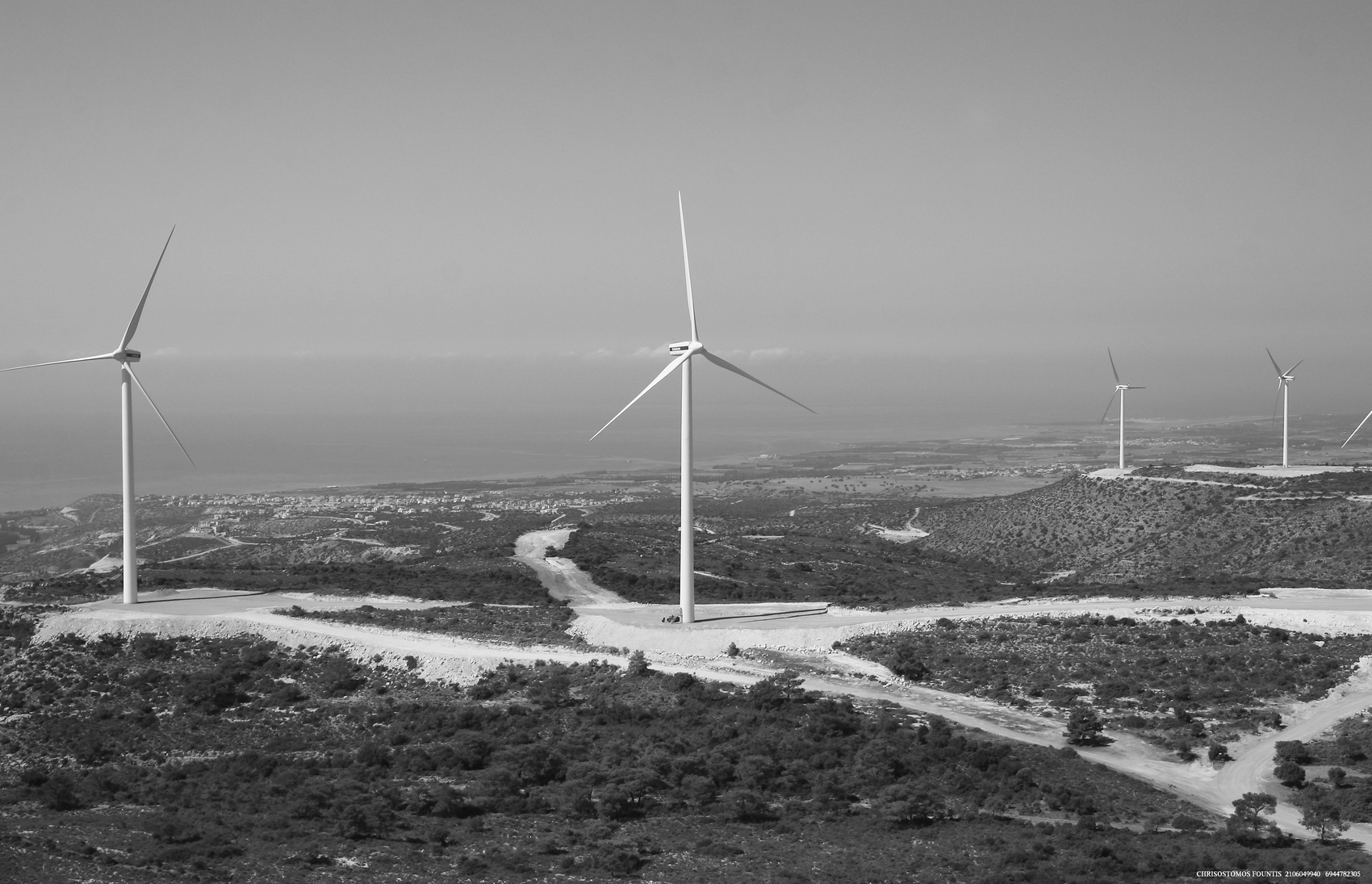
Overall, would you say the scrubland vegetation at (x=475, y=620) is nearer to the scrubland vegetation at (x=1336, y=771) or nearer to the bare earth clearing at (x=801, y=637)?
the bare earth clearing at (x=801, y=637)

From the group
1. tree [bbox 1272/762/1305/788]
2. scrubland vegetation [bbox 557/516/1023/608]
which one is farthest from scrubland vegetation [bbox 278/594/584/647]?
tree [bbox 1272/762/1305/788]

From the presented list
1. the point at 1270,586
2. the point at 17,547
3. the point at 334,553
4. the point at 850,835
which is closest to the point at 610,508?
the point at 334,553

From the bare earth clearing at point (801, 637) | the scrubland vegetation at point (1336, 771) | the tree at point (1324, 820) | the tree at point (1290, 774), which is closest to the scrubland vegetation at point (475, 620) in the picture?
the bare earth clearing at point (801, 637)

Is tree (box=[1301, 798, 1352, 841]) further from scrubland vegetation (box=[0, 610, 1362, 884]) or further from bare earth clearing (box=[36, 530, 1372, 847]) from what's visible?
bare earth clearing (box=[36, 530, 1372, 847])

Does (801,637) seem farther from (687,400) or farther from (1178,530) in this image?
(1178,530)

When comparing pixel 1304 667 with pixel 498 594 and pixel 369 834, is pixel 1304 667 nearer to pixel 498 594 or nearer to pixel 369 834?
pixel 369 834
